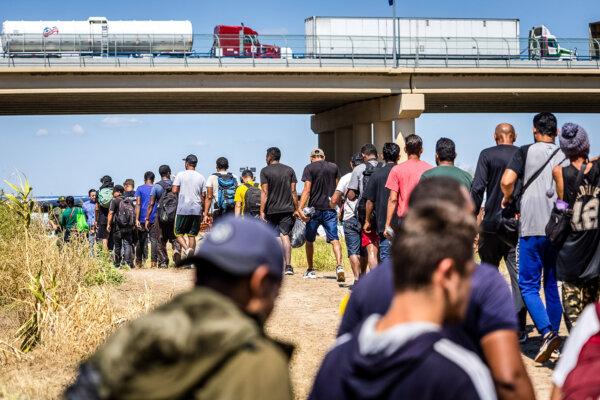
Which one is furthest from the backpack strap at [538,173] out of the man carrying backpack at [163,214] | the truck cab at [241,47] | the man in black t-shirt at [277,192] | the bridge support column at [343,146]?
the bridge support column at [343,146]

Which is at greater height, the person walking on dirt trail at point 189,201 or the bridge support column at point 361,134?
the bridge support column at point 361,134

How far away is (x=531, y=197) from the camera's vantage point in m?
8.21

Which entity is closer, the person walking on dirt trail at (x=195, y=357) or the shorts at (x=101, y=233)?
→ the person walking on dirt trail at (x=195, y=357)

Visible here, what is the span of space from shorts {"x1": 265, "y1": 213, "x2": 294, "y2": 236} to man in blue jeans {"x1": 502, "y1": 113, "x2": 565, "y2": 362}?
7046 millimetres

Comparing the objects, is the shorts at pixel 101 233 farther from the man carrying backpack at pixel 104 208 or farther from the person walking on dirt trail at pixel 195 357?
the person walking on dirt trail at pixel 195 357

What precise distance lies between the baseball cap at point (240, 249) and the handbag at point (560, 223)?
4.93 m

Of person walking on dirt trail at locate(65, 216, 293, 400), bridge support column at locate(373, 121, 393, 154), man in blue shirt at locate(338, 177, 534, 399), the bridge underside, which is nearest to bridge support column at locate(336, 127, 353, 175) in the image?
the bridge underside

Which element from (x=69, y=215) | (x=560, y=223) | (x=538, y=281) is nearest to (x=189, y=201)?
(x=69, y=215)

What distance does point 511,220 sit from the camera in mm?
8586

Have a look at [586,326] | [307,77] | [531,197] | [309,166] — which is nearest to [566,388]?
[586,326]

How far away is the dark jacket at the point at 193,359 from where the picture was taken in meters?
2.56

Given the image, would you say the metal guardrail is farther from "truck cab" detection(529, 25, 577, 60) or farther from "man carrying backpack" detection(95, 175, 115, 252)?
"man carrying backpack" detection(95, 175, 115, 252)

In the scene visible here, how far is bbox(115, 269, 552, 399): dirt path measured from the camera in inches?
315

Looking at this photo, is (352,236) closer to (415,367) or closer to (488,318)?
(488,318)
